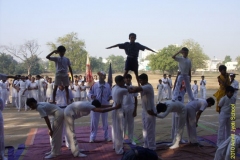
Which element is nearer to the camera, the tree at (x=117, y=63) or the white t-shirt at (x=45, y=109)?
the white t-shirt at (x=45, y=109)

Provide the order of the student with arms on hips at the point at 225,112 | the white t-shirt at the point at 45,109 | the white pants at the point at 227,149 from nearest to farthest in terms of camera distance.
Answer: the white pants at the point at 227,149 < the white t-shirt at the point at 45,109 < the student with arms on hips at the point at 225,112

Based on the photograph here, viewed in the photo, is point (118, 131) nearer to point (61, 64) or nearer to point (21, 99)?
point (61, 64)

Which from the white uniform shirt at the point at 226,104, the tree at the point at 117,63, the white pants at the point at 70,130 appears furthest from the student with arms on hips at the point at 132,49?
the tree at the point at 117,63

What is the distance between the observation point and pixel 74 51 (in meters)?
50.6

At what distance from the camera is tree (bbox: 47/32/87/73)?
165 ft

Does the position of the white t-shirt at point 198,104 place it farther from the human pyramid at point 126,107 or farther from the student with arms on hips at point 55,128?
the student with arms on hips at point 55,128

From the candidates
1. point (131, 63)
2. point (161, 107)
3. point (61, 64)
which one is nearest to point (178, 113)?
point (161, 107)

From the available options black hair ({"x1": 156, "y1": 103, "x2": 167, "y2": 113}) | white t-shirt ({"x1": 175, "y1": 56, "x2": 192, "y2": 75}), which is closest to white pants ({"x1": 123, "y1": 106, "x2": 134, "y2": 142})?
black hair ({"x1": 156, "y1": 103, "x2": 167, "y2": 113})

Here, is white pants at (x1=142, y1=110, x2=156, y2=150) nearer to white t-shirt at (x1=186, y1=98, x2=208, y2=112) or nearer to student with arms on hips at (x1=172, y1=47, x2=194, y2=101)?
white t-shirt at (x1=186, y1=98, x2=208, y2=112)

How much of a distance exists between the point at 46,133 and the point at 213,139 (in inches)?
204


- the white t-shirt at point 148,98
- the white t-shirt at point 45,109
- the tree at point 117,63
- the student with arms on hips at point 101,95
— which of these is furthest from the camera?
the tree at point 117,63

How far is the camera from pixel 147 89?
275 inches

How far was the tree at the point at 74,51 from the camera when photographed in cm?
5041

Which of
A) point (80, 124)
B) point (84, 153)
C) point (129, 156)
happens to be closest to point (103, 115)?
point (84, 153)
